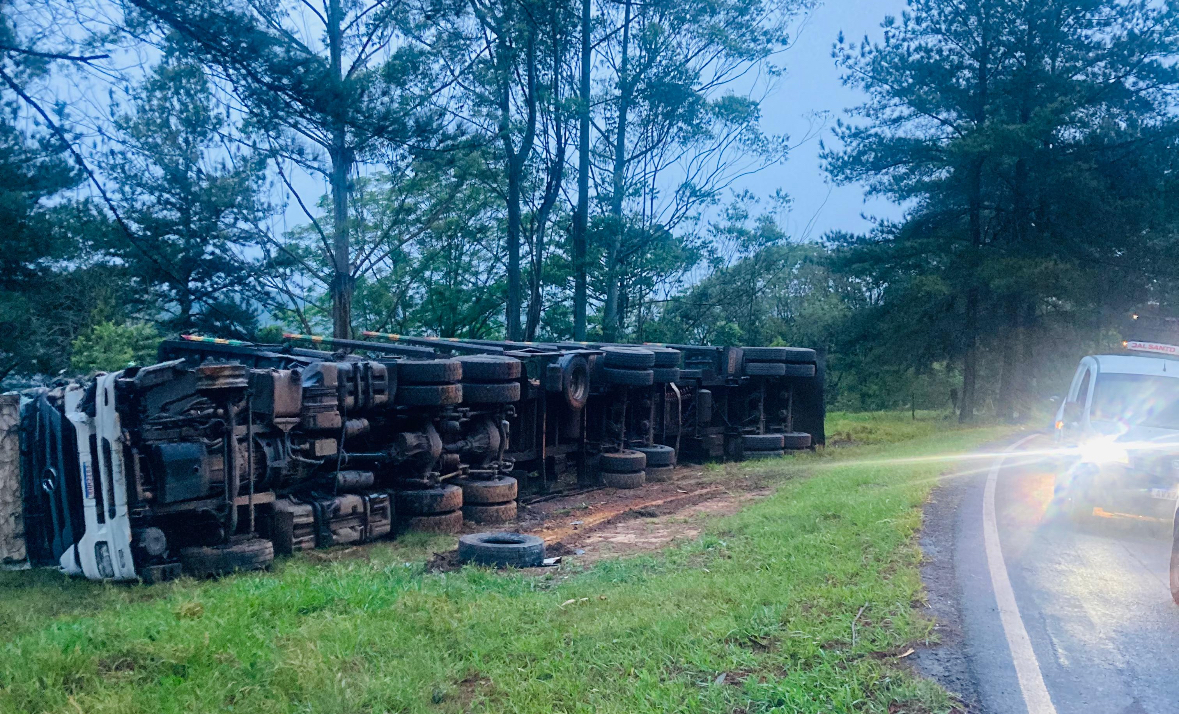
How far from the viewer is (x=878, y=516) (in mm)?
9141

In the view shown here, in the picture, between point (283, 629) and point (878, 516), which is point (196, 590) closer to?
point (283, 629)

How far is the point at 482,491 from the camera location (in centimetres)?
1020

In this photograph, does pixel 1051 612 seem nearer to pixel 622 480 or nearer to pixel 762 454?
pixel 622 480

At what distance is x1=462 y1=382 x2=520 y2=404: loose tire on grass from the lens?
10.2 m

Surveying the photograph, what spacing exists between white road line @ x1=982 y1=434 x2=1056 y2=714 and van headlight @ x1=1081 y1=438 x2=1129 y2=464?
148 centimetres

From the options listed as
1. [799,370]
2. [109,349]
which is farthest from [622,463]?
[109,349]

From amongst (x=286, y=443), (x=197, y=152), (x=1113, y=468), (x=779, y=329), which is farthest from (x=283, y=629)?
(x=779, y=329)

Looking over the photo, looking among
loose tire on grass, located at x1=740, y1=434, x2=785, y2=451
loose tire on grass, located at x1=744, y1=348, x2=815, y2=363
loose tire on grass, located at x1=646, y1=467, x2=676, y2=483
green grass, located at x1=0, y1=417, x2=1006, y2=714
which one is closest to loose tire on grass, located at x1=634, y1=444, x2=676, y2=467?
loose tire on grass, located at x1=646, y1=467, x2=676, y2=483

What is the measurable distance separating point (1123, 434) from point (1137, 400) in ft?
2.59

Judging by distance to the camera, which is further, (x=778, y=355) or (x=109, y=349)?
(x=778, y=355)

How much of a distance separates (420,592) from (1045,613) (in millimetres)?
4199

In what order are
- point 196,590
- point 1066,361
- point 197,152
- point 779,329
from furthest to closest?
point 779,329 → point 1066,361 → point 197,152 → point 196,590

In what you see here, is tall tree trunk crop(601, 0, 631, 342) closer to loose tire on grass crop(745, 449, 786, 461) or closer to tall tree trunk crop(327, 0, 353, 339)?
tall tree trunk crop(327, 0, 353, 339)

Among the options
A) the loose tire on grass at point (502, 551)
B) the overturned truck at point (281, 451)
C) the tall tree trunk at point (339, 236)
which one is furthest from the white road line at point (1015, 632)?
the tall tree trunk at point (339, 236)
